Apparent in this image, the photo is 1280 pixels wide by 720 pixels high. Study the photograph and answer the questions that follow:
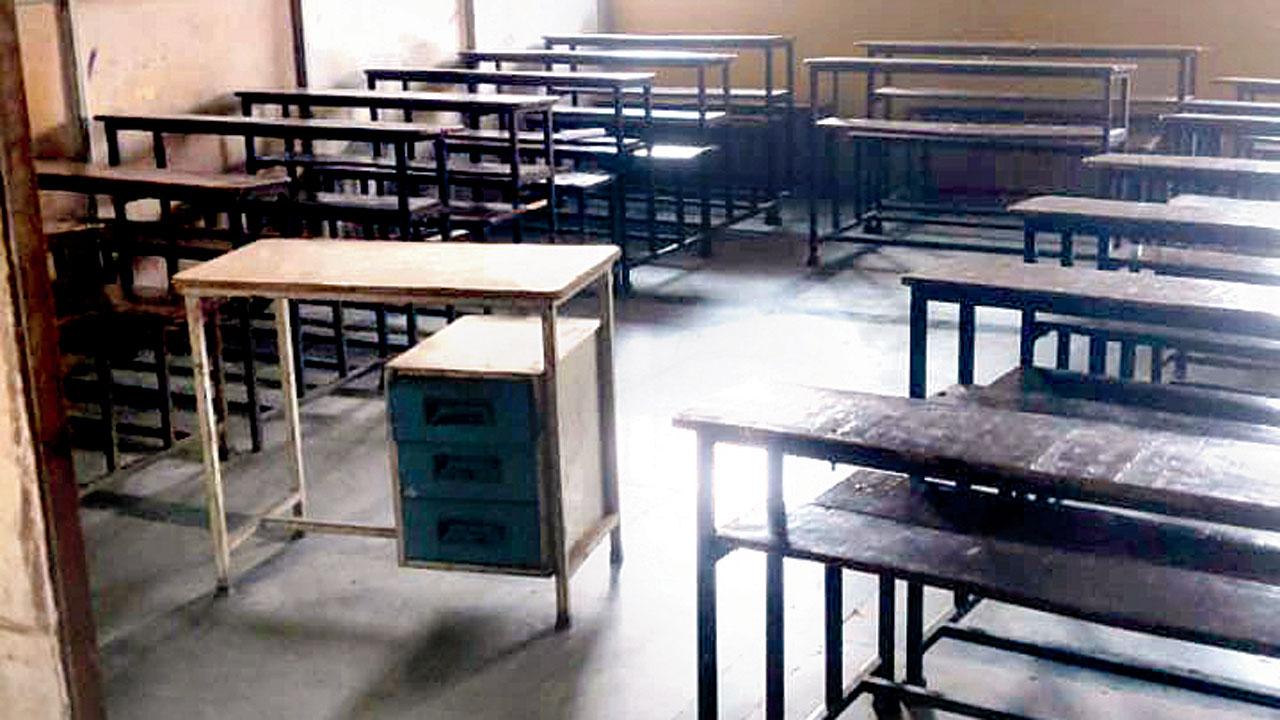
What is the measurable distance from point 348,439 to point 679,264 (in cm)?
278

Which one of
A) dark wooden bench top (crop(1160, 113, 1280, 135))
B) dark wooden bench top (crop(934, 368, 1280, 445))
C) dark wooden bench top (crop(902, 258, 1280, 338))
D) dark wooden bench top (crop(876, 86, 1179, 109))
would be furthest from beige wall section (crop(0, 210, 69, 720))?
dark wooden bench top (crop(876, 86, 1179, 109))

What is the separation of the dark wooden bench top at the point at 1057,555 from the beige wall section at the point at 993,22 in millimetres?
6305

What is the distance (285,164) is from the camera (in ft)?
19.7

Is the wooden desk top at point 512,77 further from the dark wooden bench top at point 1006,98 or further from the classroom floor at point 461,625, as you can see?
the classroom floor at point 461,625

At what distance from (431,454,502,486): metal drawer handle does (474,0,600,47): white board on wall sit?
515cm

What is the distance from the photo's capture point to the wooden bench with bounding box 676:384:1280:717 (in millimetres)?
2152

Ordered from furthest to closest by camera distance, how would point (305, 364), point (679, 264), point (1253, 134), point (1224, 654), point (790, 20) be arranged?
point (790, 20) < point (679, 264) < point (1253, 134) < point (305, 364) < point (1224, 654)

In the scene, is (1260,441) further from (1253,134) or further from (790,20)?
(790,20)

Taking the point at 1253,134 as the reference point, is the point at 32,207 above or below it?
above

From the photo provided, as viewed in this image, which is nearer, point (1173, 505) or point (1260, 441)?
point (1173, 505)

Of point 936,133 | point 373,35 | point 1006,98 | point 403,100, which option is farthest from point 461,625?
point 1006,98

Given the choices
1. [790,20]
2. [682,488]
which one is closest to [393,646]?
[682,488]

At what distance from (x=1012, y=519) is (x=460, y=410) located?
1.26 m

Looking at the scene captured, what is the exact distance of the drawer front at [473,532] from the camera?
3.31 meters
